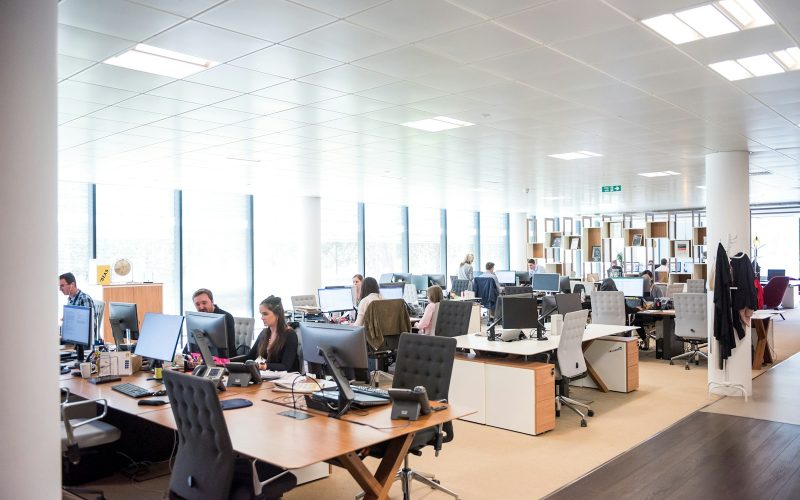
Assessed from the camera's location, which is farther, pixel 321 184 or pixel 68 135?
pixel 321 184

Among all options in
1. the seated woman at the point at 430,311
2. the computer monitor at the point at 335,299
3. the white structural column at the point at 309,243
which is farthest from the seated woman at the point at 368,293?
the white structural column at the point at 309,243

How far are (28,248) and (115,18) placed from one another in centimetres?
156

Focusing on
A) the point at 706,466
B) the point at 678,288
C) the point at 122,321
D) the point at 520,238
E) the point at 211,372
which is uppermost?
the point at 520,238

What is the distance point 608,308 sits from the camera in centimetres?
956

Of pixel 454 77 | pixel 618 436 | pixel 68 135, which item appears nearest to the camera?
pixel 454 77

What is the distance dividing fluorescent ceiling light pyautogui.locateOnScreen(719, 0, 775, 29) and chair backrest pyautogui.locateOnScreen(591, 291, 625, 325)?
6.12 metres

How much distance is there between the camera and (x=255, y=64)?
4.45m

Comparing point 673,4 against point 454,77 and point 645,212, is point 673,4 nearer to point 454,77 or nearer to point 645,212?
point 454,77

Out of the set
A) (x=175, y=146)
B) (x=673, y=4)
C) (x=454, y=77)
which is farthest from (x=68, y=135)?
(x=673, y=4)

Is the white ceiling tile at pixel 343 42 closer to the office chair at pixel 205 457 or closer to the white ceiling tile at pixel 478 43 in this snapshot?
the white ceiling tile at pixel 478 43

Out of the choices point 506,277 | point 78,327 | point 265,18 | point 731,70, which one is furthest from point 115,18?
point 506,277

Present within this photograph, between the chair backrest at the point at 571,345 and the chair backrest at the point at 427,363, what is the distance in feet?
6.96

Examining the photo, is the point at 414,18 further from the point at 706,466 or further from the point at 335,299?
the point at 335,299

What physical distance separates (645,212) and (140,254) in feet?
47.1
